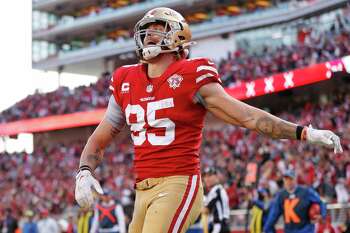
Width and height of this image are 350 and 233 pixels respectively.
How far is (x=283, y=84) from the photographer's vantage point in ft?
73.8

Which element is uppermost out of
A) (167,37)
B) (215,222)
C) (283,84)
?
(283,84)

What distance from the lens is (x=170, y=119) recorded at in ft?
14.8

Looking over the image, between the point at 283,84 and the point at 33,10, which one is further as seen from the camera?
the point at 33,10

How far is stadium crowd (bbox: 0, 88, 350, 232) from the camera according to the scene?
1491cm

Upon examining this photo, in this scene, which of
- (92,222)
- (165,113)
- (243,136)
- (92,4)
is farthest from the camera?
(92,4)

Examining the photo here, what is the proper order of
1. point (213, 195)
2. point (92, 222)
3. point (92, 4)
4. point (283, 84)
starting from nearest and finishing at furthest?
1. point (213, 195)
2. point (92, 222)
3. point (283, 84)
4. point (92, 4)

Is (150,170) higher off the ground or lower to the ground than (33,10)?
lower

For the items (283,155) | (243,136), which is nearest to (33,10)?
(243,136)

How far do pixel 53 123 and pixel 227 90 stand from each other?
37.4 ft

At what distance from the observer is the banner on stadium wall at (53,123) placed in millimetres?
30984

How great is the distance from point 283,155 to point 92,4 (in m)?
28.2

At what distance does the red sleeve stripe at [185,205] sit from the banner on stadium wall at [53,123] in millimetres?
25757

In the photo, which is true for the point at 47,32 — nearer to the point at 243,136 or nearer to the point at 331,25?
the point at 331,25

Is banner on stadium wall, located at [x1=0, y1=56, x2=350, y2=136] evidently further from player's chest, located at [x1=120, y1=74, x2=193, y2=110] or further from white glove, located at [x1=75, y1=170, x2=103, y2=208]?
white glove, located at [x1=75, y1=170, x2=103, y2=208]
